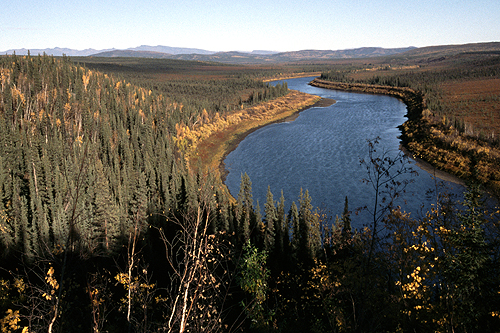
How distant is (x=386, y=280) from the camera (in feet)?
75.9

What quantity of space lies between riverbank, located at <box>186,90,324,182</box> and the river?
355 cm

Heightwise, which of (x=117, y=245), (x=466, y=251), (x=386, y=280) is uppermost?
(x=466, y=251)

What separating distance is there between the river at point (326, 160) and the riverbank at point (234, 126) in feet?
11.6

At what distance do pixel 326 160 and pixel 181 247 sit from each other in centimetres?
6886

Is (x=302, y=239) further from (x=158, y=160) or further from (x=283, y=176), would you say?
(x=158, y=160)

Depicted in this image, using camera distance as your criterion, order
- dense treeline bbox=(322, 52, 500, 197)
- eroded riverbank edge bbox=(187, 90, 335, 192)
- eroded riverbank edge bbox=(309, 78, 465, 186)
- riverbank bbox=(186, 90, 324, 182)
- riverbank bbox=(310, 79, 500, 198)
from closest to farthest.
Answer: riverbank bbox=(310, 79, 500, 198) < dense treeline bbox=(322, 52, 500, 197) < eroded riverbank edge bbox=(309, 78, 465, 186) < eroded riverbank edge bbox=(187, 90, 335, 192) < riverbank bbox=(186, 90, 324, 182)

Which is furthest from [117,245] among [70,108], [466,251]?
[70,108]

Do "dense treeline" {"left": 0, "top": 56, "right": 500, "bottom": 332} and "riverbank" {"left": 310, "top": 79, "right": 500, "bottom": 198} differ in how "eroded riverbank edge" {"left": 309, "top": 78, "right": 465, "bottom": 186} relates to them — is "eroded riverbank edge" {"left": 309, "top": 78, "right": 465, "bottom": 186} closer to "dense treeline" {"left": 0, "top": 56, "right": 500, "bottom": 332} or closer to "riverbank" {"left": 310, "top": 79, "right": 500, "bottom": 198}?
"riverbank" {"left": 310, "top": 79, "right": 500, "bottom": 198}

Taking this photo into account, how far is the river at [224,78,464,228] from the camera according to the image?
173ft

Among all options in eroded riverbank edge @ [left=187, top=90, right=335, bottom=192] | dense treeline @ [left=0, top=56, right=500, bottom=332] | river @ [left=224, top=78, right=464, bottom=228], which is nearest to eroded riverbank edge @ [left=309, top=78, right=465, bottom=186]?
river @ [left=224, top=78, right=464, bottom=228]

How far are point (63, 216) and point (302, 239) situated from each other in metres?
32.2

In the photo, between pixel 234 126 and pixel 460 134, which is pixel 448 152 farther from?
pixel 234 126

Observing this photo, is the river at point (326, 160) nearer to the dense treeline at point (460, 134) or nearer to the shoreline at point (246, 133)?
the shoreline at point (246, 133)

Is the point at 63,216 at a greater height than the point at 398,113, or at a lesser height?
lesser
